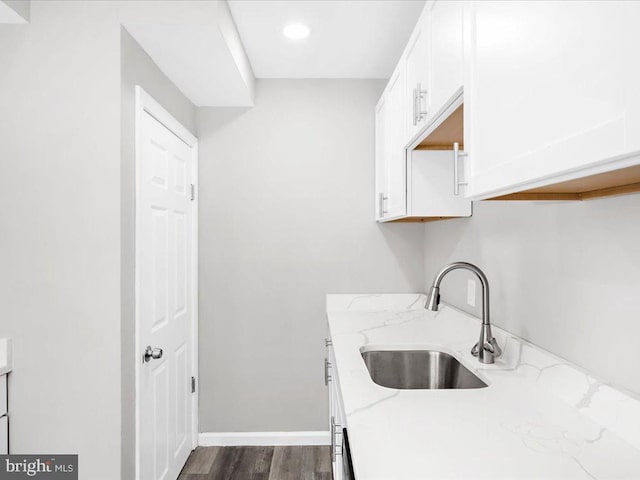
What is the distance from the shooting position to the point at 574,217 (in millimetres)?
1222

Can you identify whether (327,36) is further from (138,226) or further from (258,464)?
(258,464)

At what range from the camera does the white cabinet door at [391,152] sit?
1942mm

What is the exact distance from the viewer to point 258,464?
255cm

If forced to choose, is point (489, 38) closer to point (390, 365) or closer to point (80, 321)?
point (390, 365)

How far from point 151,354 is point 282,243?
1.11 meters

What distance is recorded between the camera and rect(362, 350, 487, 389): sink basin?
1.77 metres

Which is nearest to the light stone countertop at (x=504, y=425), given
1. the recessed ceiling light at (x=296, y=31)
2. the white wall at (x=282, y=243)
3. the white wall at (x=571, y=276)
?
the white wall at (x=571, y=276)

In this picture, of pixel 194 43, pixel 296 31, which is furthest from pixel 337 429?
pixel 296 31

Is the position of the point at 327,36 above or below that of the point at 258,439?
above

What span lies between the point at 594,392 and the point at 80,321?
1.76 meters

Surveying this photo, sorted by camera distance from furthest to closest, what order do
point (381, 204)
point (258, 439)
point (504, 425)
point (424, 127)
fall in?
point (258, 439), point (381, 204), point (424, 127), point (504, 425)

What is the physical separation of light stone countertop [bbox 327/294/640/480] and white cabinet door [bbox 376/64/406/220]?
835mm

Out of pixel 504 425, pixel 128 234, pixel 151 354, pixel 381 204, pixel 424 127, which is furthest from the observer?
pixel 381 204

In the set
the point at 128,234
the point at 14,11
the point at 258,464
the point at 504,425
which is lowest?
the point at 258,464
